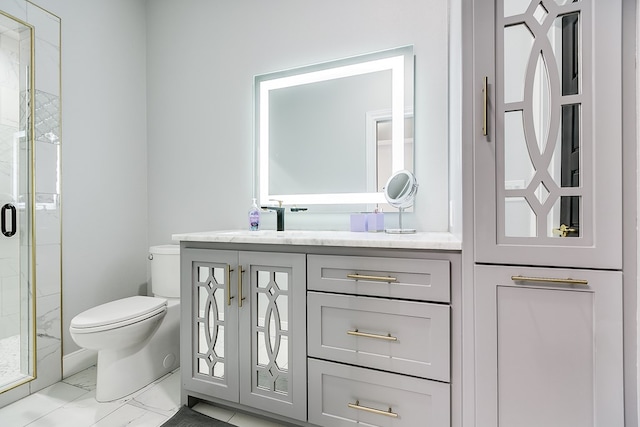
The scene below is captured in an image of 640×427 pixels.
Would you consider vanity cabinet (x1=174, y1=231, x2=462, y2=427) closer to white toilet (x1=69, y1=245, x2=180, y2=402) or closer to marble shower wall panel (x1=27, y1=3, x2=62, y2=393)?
white toilet (x1=69, y1=245, x2=180, y2=402)

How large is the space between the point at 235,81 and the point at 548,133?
1893 mm

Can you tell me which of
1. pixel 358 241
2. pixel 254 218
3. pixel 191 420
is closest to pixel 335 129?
pixel 254 218

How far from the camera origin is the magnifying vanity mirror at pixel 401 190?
65.1 inches

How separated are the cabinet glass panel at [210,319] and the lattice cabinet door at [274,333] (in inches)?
5.2

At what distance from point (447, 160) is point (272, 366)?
4.44 feet

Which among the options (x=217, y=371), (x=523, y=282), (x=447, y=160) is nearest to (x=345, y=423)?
(x=217, y=371)

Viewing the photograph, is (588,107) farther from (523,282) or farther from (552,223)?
(523,282)

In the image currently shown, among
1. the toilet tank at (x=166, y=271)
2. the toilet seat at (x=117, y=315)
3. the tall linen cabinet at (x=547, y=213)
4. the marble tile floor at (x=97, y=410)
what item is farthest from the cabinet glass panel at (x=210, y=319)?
the tall linen cabinet at (x=547, y=213)

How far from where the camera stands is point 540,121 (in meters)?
1.07

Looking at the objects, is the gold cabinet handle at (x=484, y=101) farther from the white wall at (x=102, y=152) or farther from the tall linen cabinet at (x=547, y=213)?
the white wall at (x=102, y=152)

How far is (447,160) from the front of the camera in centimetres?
172

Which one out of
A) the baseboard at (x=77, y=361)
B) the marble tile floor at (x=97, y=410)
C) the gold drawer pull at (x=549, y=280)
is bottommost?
the marble tile floor at (x=97, y=410)

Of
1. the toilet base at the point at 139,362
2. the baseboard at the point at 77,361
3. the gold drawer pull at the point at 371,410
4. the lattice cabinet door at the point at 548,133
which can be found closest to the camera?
the lattice cabinet door at the point at 548,133

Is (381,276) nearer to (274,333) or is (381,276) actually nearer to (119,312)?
(274,333)
